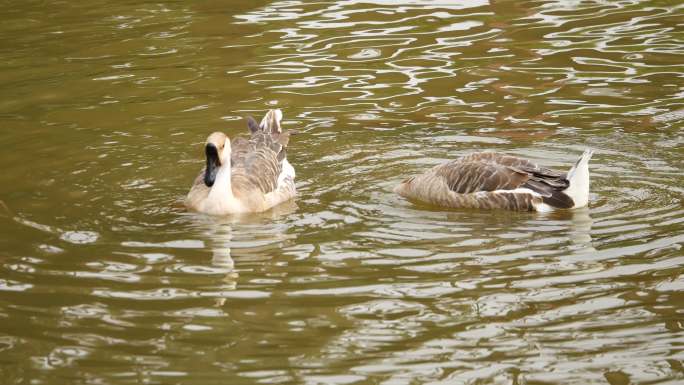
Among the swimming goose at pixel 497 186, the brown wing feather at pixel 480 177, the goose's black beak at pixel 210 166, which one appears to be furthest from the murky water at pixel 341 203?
the goose's black beak at pixel 210 166

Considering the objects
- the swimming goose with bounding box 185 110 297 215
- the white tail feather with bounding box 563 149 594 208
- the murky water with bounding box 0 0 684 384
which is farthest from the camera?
the swimming goose with bounding box 185 110 297 215

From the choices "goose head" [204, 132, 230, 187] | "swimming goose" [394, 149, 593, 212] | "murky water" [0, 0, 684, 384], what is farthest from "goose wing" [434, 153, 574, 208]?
"goose head" [204, 132, 230, 187]

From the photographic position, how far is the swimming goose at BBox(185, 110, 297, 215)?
39.6 feet

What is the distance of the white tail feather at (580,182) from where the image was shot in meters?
11.3

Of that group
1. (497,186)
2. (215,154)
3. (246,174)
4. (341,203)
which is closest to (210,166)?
(215,154)

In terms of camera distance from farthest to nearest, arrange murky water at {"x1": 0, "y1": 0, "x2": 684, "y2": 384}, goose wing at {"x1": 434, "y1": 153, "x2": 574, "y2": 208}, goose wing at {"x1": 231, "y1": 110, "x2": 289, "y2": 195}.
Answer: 1. goose wing at {"x1": 231, "y1": 110, "x2": 289, "y2": 195}
2. goose wing at {"x1": 434, "y1": 153, "x2": 574, "y2": 208}
3. murky water at {"x1": 0, "y1": 0, "x2": 684, "y2": 384}

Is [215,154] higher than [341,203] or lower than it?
higher

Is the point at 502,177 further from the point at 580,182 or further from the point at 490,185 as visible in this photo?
the point at 580,182

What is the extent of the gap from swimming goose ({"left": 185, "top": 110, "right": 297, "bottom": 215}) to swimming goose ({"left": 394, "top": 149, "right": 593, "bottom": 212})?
134 centimetres

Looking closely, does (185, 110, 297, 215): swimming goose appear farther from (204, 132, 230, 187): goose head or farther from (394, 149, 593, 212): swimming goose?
(394, 149, 593, 212): swimming goose

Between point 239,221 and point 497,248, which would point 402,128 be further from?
point 497,248

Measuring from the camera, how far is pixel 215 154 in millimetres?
11977

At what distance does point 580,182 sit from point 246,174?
3.67m

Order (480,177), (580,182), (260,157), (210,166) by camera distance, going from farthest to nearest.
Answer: (260,157), (480,177), (210,166), (580,182)
